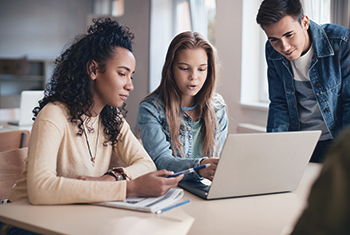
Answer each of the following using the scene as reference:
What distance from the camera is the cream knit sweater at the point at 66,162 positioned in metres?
0.93

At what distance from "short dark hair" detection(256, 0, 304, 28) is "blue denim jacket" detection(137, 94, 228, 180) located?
1.48 feet

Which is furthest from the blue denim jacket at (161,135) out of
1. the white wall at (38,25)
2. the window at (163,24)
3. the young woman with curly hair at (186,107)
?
the white wall at (38,25)

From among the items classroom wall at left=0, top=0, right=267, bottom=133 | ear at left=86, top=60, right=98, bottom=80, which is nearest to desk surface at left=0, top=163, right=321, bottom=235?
ear at left=86, top=60, right=98, bottom=80

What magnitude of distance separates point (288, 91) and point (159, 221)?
113cm

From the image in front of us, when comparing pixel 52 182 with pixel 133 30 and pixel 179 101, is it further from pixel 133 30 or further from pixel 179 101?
pixel 133 30

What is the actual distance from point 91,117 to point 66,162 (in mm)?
192

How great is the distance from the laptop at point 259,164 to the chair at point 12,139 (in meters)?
1.34

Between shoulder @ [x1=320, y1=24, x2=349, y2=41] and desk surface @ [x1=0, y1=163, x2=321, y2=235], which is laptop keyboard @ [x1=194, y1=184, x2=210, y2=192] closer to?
desk surface @ [x1=0, y1=163, x2=321, y2=235]

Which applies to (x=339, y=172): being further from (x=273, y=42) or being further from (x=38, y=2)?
(x=38, y=2)

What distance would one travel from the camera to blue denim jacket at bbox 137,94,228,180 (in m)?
1.32

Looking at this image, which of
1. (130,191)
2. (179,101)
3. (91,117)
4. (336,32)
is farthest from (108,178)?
(336,32)

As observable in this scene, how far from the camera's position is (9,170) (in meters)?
1.29

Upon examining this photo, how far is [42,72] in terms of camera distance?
229 inches

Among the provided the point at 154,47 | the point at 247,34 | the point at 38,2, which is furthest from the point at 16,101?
the point at 247,34
